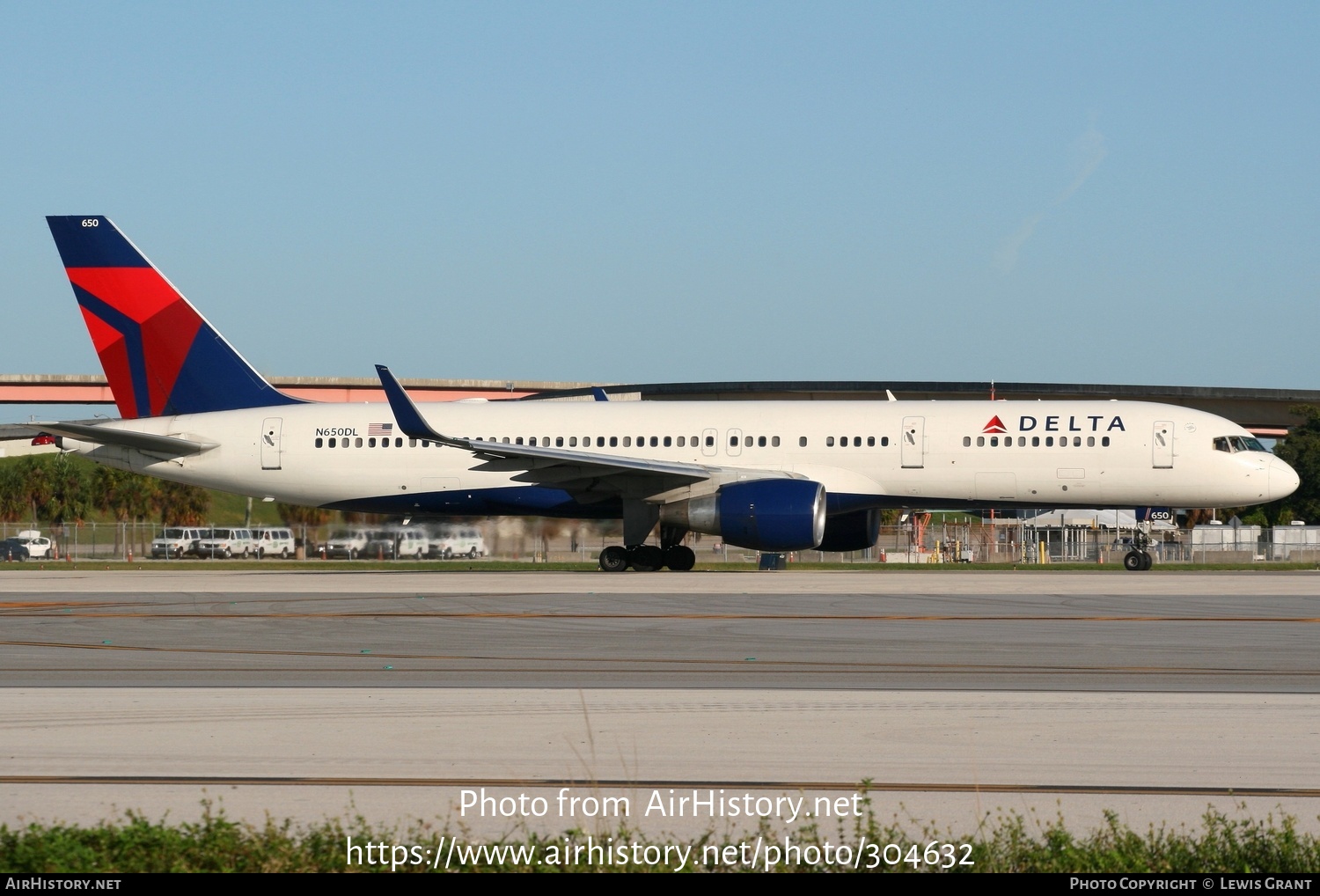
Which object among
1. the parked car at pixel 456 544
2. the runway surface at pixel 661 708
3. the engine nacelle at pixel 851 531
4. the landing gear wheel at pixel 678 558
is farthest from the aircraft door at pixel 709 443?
the runway surface at pixel 661 708

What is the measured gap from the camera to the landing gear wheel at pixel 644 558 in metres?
31.0

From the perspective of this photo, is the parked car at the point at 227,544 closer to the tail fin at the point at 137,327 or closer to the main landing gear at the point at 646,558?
the tail fin at the point at 137,327

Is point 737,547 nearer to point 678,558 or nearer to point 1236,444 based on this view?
point 678,558

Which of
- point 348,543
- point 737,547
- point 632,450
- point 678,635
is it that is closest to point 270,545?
point 348,543

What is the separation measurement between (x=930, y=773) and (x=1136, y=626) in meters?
9.44

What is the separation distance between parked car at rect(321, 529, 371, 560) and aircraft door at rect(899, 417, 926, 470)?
1570 cm

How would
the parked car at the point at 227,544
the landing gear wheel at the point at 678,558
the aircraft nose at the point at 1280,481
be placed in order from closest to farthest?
the aircraft nose at the point at 1280,481 → the landing gear wheel at the point at 678,558 → the parked car at the point at 227,544

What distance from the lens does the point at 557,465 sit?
96.7ft

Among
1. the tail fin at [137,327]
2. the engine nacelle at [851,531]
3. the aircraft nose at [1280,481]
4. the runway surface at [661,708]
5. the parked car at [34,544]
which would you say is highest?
the tail fin at [137,327]

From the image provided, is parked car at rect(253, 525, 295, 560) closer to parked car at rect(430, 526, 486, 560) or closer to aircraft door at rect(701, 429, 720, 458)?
parked car at rect(430, 526, 486, 560)

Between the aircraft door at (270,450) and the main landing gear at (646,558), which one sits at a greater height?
the aircraft door at (270,450)

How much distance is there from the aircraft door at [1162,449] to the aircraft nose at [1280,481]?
231 centimetres

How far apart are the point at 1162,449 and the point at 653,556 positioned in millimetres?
11197

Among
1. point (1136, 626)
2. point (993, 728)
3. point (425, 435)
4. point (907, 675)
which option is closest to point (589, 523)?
point (425, 435)
